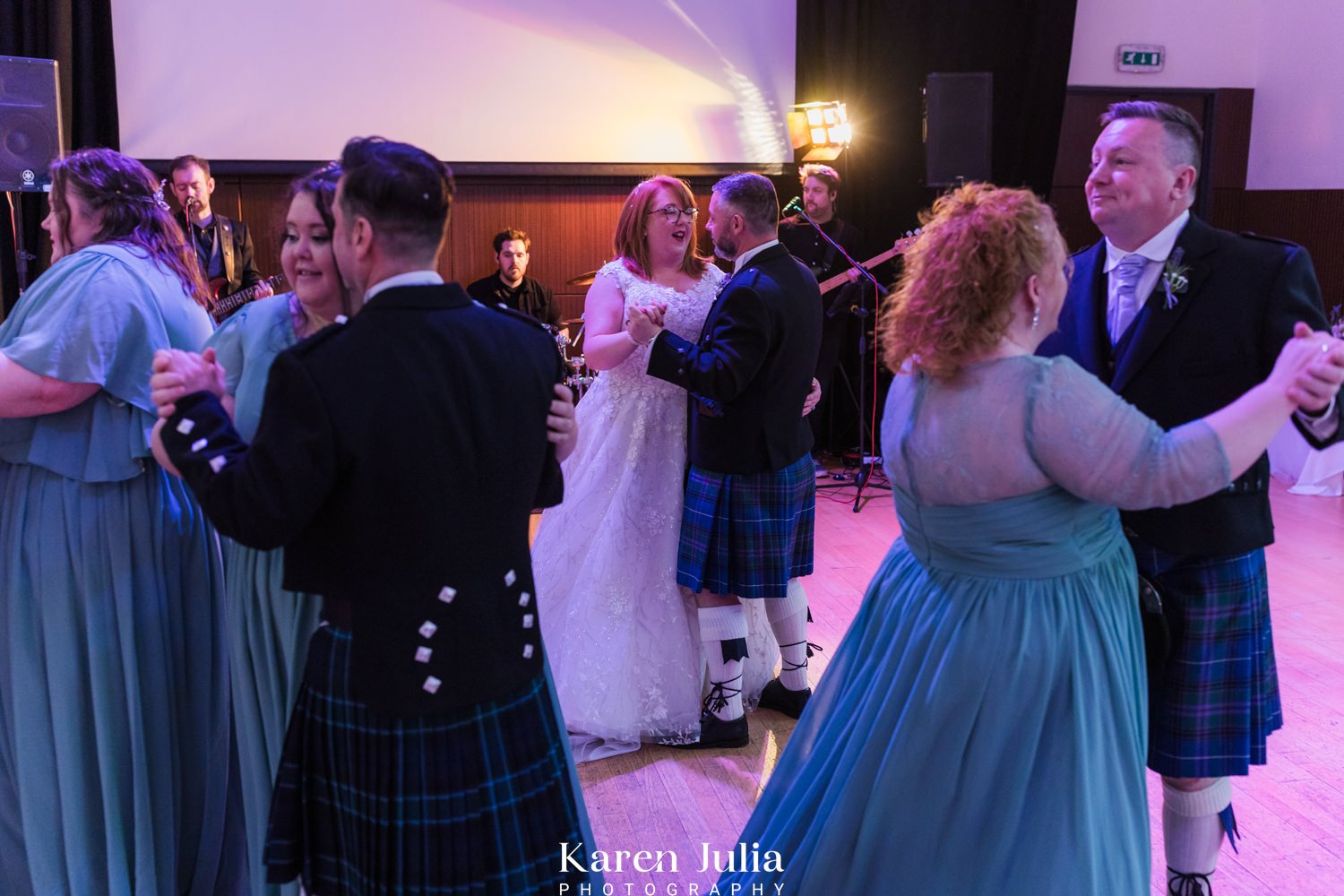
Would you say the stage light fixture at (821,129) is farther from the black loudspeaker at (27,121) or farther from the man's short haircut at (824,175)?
the black loudspeaker at (27,121)

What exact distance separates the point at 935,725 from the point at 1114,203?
111 centimetres

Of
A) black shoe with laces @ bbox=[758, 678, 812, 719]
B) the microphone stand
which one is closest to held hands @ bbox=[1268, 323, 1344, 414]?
black shoe with laces @ bbox=[758, 678, 812, 719]

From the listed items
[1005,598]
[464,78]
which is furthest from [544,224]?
[1005,598]

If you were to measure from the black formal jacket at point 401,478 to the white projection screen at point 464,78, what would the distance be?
5.63 metres

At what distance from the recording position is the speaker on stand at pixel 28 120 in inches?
166

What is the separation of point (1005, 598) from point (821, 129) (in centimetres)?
568

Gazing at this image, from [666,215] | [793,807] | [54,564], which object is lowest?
[793,807]

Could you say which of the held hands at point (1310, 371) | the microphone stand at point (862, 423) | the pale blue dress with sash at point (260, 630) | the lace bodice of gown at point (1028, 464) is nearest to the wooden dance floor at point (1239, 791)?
the lace bodice of gown at point (1028, 464)

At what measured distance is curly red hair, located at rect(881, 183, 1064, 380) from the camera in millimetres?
1741

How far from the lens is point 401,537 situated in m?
1.48

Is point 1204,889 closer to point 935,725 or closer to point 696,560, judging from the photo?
point 935,725

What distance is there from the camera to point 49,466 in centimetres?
210

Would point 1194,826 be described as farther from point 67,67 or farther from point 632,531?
point 67,67

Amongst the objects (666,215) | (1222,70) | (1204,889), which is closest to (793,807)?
(1204,889)
